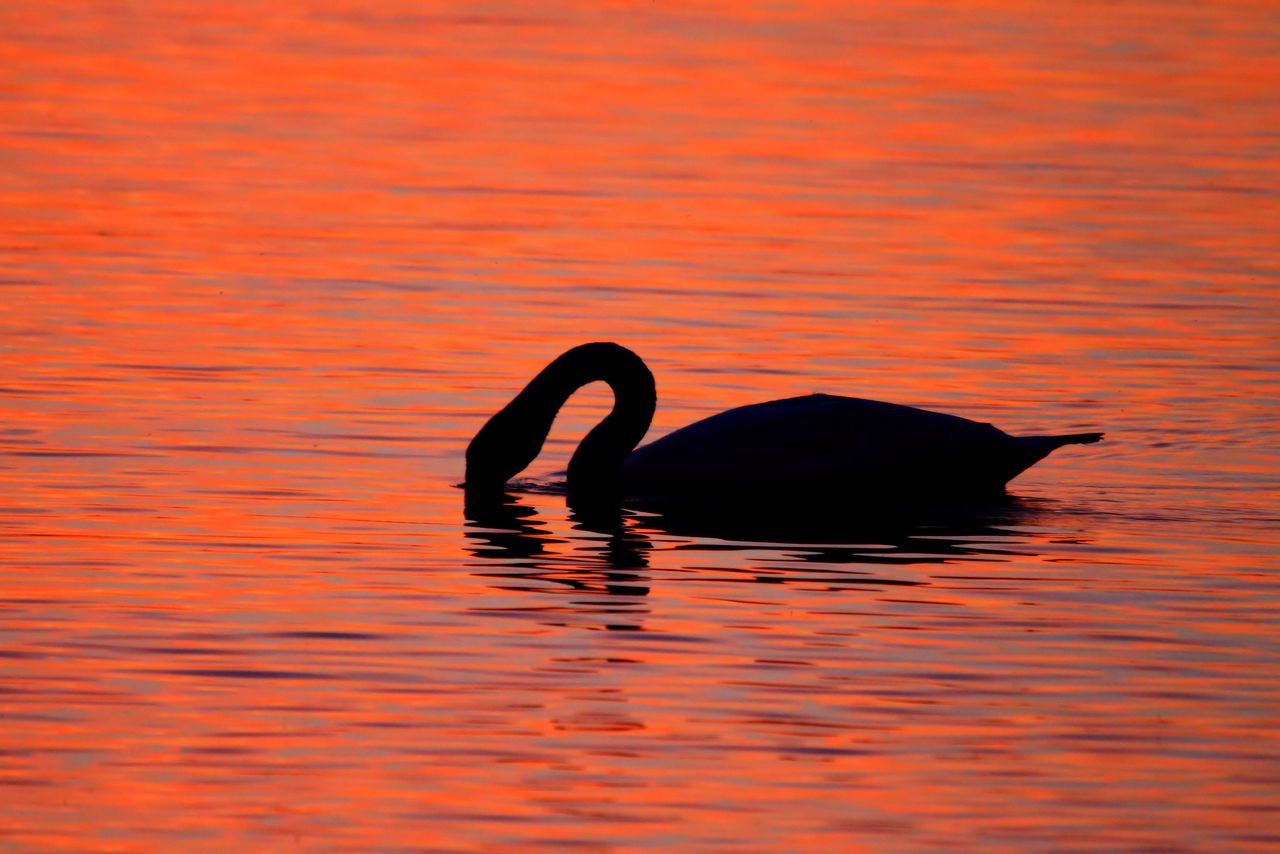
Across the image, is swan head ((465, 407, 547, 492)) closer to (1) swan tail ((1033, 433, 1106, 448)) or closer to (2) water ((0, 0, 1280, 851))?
(2) water ((0, 0, 1280, 851))

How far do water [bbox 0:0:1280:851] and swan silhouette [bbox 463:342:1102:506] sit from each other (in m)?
0.26

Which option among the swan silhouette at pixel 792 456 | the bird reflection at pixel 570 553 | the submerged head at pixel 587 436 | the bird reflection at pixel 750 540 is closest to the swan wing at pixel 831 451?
the swan silhouette at pixel 792 456

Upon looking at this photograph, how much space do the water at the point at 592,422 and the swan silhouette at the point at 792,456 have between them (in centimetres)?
26

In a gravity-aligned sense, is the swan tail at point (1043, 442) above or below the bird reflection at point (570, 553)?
above

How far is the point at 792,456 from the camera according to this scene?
46.9ft

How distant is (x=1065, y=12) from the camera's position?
41406 millimetres

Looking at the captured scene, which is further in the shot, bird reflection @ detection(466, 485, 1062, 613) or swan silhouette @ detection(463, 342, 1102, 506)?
swan silhouette @ detection(463, 342, 1102, 506)

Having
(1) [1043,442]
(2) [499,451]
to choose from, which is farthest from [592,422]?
(1) [1043,442]

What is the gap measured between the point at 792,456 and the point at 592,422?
2.90 metres

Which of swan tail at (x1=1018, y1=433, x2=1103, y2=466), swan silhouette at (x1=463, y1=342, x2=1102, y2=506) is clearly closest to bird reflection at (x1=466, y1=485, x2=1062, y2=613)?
swan silhouette at (x1=463, y1=342, x2=1102, y2=506)

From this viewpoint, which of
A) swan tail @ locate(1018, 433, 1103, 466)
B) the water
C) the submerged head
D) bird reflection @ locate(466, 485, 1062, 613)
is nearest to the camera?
the water

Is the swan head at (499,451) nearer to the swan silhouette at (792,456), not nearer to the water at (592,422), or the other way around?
the swan silhouette at (792,456)

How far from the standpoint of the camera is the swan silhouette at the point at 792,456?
46.9 feet

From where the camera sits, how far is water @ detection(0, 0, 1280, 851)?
8875mm
